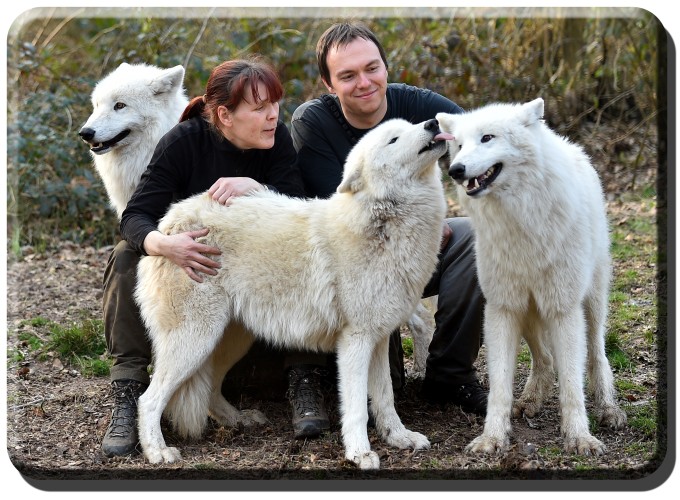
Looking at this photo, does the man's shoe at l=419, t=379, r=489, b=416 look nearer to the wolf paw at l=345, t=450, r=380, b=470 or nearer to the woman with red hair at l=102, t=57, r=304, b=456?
the wolf paw at l=345, t=450, r=380, b=470

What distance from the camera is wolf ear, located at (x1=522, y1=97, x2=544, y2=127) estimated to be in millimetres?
3773

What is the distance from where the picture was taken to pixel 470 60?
8.86 metres

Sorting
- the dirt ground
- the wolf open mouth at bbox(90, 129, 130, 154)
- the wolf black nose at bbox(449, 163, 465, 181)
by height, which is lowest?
the dirt ground

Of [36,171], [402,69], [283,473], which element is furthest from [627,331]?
[36,171]

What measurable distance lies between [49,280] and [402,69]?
167 inches

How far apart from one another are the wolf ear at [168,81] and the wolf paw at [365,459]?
2.70 metres

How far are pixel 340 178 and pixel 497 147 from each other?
4.15 ft

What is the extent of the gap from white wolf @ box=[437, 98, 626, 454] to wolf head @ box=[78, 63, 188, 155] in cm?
205

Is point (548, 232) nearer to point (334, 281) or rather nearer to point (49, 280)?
point (334, 281)

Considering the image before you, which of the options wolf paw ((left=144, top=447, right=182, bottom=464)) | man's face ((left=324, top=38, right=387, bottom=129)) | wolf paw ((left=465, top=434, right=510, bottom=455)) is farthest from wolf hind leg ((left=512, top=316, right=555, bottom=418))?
wolf paw ((left=144, top=447, right=182, bottom=464))

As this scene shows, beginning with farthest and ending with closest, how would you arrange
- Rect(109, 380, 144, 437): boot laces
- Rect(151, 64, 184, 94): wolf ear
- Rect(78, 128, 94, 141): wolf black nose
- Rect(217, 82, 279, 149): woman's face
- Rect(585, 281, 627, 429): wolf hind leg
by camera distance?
Rect(151, 64, 184, 94): wolf ear, Rect(78, 128, 94, 141): wolf black nose, Rect(585, 281, 627, 429): wolf hind leg, Rect(217, 82, 279, 149): woman's face, Rect(109, 380, 144, 437): boot laces

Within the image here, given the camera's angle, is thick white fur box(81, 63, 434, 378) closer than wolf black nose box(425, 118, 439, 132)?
No

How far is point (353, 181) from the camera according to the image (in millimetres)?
3900

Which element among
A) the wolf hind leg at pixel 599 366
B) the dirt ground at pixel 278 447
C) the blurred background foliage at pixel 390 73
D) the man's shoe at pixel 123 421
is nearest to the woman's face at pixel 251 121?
the man's shoe at pixel 123 421
